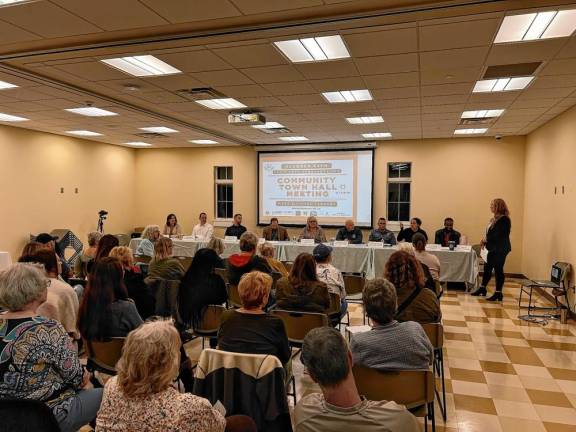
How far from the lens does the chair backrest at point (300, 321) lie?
10.3ft

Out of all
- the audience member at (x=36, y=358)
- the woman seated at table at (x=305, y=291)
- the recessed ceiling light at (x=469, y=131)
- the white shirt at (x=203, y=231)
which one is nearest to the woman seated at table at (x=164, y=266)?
the woman seated at table at (x=305, y=291)

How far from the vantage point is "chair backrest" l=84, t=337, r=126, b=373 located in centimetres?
263

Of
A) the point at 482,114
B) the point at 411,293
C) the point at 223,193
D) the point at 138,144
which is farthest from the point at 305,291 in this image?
the point at 138,144

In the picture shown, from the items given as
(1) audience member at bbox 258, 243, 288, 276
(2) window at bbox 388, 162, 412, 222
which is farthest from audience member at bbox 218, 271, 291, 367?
(2) window at bbox 388, 162, 412, 222

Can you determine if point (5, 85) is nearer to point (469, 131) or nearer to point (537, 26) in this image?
point (537, 26)

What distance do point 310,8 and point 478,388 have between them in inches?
131

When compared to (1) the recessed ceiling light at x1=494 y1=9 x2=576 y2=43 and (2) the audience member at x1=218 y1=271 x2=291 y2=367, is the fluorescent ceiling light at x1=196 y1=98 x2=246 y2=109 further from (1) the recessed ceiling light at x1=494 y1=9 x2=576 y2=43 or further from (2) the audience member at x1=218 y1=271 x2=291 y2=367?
(2) the audience member at x1=218 y1=271 x2=291 y2=367

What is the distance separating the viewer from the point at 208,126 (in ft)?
27.0

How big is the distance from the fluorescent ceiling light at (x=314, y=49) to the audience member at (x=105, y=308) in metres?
2.46

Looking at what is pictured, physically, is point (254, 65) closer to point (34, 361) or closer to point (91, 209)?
point (34, 361)

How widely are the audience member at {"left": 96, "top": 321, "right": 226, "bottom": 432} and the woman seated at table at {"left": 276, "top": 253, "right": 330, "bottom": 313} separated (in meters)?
1.93

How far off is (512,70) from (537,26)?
1.19 m

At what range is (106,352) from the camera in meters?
2.66

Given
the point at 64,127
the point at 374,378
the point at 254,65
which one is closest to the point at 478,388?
the point at 374,378
